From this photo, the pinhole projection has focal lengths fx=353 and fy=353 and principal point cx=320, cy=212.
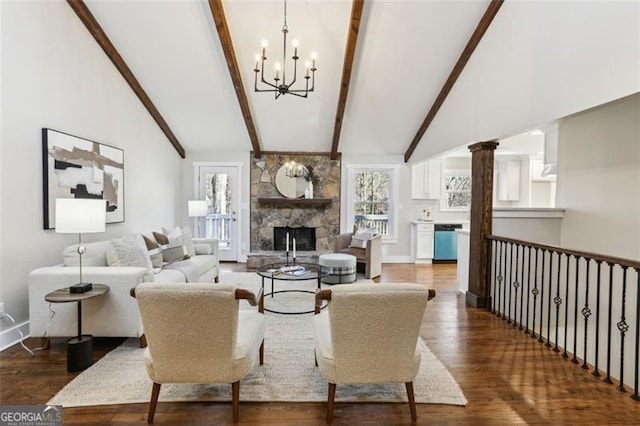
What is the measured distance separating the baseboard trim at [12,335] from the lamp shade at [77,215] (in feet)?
3.97

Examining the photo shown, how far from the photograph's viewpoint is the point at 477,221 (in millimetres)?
4488

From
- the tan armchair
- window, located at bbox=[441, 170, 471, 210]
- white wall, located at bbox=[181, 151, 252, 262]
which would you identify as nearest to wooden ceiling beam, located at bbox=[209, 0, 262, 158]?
white wall, located at bbox=[181, 151, 252, 262]

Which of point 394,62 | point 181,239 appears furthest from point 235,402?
point 394,62

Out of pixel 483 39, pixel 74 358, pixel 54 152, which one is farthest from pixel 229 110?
pixel 74 358

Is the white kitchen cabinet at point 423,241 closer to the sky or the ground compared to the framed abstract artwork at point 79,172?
closer to the ground

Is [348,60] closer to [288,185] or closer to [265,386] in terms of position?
[288,185]

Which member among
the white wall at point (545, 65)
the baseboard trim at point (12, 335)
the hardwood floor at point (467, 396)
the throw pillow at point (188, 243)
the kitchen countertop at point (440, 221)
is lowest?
the hardwood floor at point (467, 396)

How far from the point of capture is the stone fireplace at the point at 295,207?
7395mm

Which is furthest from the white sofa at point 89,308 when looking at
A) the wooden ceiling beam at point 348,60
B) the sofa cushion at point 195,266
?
the wooden ceiling beam at point 348,60

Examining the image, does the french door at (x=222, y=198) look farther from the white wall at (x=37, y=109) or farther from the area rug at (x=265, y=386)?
the area rug at (x=265, y=386)

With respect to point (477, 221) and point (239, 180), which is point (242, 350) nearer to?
point (477, 221)

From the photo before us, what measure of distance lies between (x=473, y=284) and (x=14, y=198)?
5041 millimetres

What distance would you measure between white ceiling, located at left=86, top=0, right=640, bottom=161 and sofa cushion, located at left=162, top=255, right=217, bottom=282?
2537 mm

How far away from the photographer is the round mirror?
7363mm
